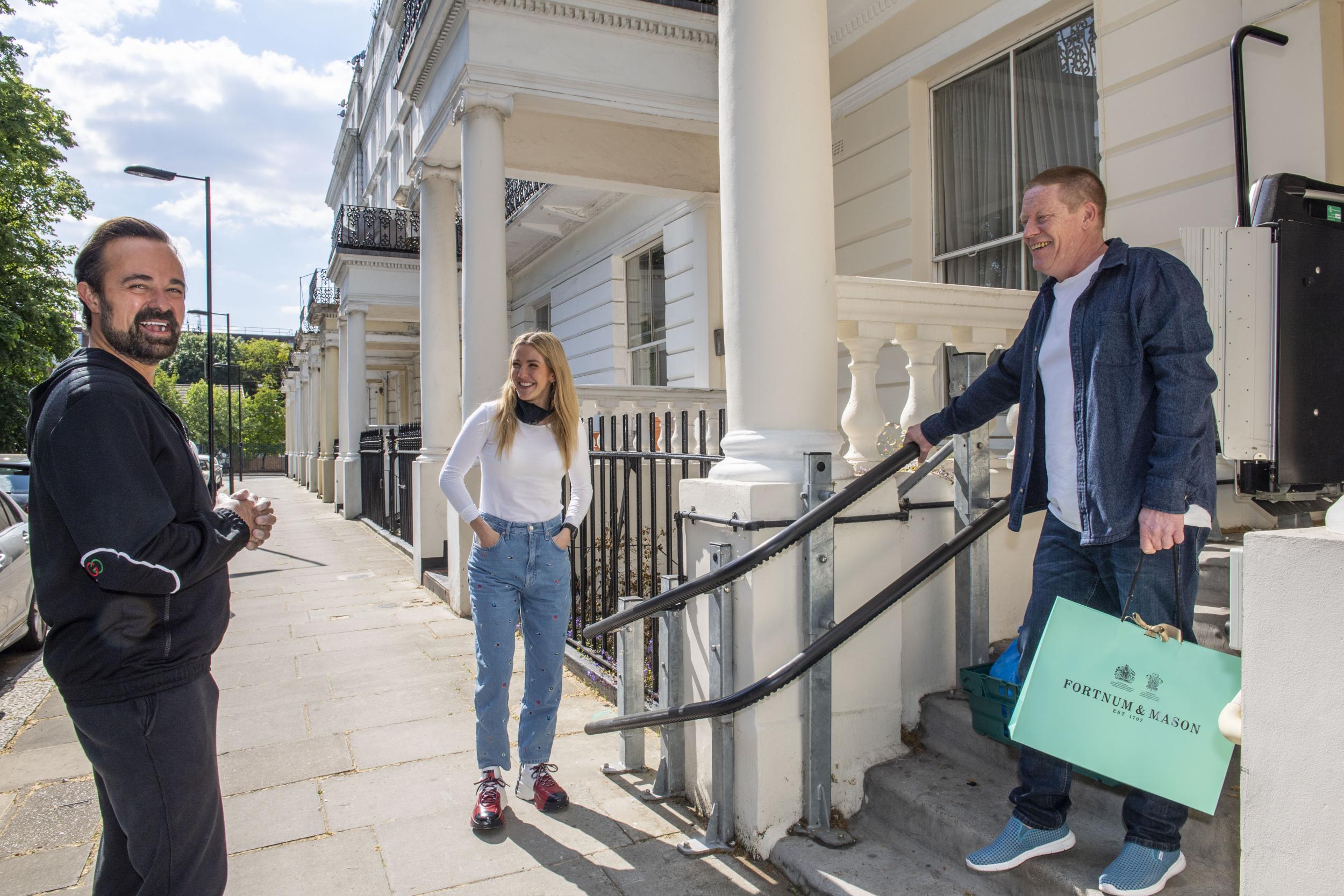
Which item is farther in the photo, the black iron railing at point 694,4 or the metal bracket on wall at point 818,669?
the black iron railing at point 694,4

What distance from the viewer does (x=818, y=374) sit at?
129 inches

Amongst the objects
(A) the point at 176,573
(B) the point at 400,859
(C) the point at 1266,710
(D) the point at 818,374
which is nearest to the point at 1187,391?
(C) the point at 1266,710

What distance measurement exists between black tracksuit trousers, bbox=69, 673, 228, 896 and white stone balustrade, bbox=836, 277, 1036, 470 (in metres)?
2.56

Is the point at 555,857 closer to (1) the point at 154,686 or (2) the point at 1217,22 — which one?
(1) the point at 154,686

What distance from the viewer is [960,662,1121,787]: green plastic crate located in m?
2.92

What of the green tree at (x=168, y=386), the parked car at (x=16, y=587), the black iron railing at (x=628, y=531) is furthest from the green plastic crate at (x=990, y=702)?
the green tree at (x=168, y=386)

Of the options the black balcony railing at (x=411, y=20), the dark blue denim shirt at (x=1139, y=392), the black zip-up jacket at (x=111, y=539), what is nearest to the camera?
the black zip-up jacket at (x=111, y=539)

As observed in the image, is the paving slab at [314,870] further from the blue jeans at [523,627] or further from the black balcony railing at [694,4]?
the black balcony railing at [694,4]

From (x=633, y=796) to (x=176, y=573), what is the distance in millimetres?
2357

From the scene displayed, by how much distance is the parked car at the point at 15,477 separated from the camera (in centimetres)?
778

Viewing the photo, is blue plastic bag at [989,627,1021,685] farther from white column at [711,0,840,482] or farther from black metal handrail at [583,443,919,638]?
white column at [711,0,840,482]

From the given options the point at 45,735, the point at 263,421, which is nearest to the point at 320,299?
the point at 45,735

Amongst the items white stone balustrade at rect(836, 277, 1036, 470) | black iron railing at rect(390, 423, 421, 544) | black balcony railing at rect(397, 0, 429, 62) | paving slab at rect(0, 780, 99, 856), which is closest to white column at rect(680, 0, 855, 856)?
white stone balustrade at rect(836, 277, 1036, 470)

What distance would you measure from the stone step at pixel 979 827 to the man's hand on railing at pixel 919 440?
1160 millimetres
